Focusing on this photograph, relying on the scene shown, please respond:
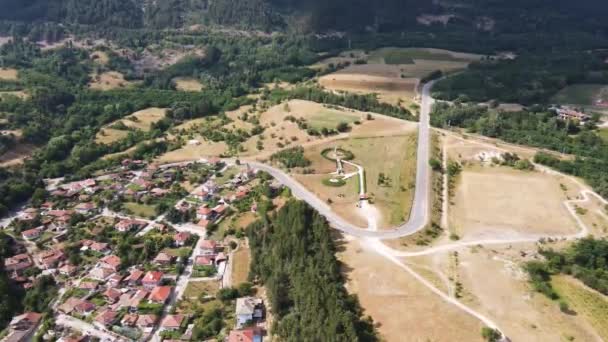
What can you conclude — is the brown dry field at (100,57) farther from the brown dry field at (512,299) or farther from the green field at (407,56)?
the brown dry field at (512,299)

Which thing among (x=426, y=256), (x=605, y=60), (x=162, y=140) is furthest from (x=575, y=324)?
(x=605, y=60)

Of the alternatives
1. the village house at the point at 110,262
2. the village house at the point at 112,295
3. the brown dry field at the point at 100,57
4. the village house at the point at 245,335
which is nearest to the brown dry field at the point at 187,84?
the brown dry field at the point at 100,57

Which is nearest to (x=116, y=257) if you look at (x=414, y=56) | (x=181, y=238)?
(x=181, y=238)

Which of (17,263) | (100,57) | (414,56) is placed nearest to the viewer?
(17,263)

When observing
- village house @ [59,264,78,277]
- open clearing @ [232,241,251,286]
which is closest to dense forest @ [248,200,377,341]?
open clearing @ [232,241,251,286]

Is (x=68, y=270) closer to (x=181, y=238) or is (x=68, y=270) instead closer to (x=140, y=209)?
(x=181, y=238)

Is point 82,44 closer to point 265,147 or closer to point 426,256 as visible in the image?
point 265,147
